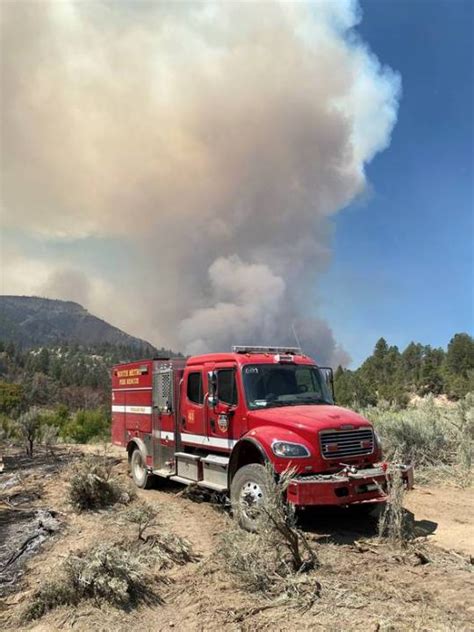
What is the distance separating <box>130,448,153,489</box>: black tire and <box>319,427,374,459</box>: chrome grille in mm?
5630

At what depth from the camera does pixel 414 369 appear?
8425cm

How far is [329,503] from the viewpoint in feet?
23.1

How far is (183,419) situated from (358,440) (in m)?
3.89

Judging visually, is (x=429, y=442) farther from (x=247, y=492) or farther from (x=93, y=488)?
(x=93, y=488)

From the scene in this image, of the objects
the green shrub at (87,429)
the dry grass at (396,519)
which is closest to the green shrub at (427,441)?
the dry grass at (396,519)

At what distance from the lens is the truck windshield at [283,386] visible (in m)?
8.82

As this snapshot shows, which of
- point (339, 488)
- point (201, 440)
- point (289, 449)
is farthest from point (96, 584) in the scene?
point (201, 440)

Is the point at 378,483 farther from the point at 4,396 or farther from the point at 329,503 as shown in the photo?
the point at 4,396

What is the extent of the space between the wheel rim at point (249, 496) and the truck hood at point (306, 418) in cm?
95

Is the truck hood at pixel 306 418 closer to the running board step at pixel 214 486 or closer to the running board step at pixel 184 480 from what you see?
the running board step at pixel 214 486

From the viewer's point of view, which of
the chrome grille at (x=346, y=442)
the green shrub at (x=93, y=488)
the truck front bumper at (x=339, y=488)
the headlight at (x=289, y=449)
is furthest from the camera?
the green shrub at (x=93, y=488)

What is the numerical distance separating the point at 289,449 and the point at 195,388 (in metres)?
3.14

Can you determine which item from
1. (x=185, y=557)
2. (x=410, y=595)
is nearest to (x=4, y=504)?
(x=185, y=557)

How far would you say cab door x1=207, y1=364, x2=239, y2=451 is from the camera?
8.91 metres
